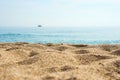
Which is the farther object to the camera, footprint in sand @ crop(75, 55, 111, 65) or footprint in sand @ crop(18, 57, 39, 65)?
footprint in sand @ crop(75, 55, 111, 65)

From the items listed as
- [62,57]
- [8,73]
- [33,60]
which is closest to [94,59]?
[62,57]

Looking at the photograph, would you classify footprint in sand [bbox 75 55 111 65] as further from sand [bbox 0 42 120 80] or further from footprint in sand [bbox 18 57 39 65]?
footprint in sand [bbox 18 57 39 65]

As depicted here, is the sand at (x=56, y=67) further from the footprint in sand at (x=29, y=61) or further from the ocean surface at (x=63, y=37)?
the ocean surface at (x=63, y=37)

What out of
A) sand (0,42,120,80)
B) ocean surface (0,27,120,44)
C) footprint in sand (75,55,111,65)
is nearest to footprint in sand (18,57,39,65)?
sand (0,42,120,80)

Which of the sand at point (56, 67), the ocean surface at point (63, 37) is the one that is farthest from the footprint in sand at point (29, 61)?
the ocean surface at point (63, 37)

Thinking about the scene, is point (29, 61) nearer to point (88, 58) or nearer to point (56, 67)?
point (56, 67)

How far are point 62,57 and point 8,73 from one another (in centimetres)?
223

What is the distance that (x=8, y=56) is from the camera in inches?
306

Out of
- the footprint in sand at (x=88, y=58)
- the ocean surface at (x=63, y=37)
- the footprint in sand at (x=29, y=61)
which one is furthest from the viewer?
the ocean surface at (x=63, y=37)

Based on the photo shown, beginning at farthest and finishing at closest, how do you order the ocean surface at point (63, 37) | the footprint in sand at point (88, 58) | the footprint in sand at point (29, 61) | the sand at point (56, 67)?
the ocean surface at point (63, 37) < the footprint in sand at point (88, 58) < the footprint in sand at point (29, 61) < the sand at point (56, 67)

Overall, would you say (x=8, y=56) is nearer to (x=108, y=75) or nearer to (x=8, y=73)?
(x=8, y=73)

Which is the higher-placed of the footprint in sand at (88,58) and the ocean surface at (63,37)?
the footprint in sand at (88,58)

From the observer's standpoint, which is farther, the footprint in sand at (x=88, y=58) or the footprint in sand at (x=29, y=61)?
the footprint in sand at (x=88, y=58)

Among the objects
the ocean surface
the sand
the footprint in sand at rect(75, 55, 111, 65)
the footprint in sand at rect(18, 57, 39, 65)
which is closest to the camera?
the sand
